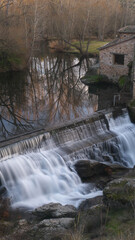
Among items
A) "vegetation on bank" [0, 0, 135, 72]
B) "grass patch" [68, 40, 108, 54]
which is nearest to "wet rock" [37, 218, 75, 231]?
"vegetation on bank" [0, 0, 135, 72]

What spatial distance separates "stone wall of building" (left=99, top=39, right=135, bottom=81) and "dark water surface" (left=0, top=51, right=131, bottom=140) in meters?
1.41

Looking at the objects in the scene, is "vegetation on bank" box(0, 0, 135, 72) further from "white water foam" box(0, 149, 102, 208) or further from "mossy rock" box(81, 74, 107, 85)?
"white water foam" box(0, 149, 102, 208)

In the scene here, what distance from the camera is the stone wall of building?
22.8 metres

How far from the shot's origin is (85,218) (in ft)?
27.6

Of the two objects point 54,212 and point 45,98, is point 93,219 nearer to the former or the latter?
point 54,212

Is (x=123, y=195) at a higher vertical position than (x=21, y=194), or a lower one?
higher

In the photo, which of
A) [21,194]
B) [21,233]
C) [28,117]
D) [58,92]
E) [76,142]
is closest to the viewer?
[21,233]

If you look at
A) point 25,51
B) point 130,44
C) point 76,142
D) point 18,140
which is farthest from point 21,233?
point 25,51

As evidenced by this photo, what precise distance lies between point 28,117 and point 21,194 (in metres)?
6.52

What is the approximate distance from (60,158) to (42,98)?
8245 millimetres

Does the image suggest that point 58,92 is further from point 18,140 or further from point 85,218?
point 85,218

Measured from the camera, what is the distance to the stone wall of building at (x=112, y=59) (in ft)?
74.8

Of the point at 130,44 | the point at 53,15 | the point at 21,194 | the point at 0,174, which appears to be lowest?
the point at 21,194

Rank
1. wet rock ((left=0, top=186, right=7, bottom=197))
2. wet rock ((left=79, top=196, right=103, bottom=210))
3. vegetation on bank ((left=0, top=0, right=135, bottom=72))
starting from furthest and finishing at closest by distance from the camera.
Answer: vegetation on bank ((left=0, top=0, right=135, bottom=72)), wet rock ((left=0, top=186, right=7, bottom=197)), wet rock ((left=79, top=196, right=103, bottom=210))
